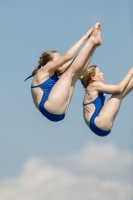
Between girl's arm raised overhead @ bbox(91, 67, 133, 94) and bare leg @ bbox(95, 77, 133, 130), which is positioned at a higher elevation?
girl's arm raised overhead @ bbox(91, 67, 133, 94)

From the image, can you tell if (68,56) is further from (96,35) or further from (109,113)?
(109,113)

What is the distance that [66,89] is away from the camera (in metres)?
11.4

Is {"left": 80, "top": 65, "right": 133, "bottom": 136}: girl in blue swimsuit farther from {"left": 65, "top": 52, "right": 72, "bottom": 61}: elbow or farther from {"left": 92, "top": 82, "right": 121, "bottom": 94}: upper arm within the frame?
{"left": 65, "top": 52, "right": 72, "bottom": 61}: elbow

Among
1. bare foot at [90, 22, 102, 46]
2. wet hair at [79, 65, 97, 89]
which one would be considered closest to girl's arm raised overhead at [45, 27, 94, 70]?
bare foot at [90, 22, 102, 46]

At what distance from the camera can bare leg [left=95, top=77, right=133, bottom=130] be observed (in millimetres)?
11914

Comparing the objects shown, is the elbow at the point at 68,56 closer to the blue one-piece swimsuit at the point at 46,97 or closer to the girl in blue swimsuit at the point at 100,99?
the blue one-piece swimsuit at the point at 46,97

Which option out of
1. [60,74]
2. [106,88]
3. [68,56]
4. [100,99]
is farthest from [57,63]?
[100,99]

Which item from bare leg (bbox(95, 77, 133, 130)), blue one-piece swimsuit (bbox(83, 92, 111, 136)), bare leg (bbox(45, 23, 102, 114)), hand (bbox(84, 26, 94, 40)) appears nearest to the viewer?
bare leg (bbox(45, 23, 102, 114))

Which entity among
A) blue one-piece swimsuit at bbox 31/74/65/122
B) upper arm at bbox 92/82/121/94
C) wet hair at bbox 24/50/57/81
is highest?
wet hair at bbox 24/50/57/81

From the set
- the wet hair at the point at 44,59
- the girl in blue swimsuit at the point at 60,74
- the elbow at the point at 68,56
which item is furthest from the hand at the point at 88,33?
the wet hair at the point at 44,59

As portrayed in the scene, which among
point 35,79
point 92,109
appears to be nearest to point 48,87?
point 35,79

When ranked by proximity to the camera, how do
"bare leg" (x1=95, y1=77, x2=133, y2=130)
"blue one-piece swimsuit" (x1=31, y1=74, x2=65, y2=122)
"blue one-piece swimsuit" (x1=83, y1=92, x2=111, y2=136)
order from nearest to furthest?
"blue one-piece swimsuit" (x1=31, y1=74, x2=65, y2=122)
"bare leg" (x1=95, y1=77, x2=133, y2=130)
"blue one-piece swimsuit" (x1=83, y1=92, x2=111, y2=136)

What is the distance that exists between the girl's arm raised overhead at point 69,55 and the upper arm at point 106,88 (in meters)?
1.04

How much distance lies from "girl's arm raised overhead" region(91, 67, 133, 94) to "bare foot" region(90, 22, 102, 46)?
97 cm
